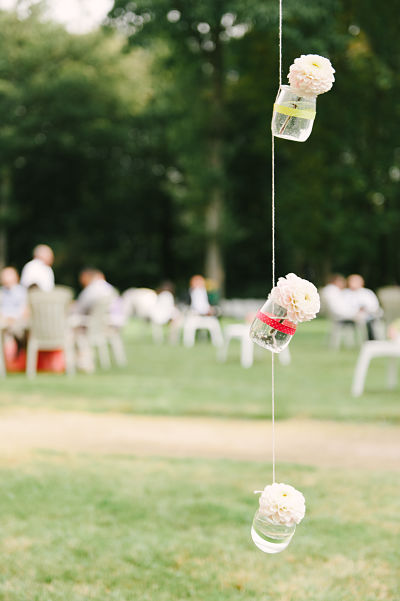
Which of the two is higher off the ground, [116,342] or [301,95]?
[301,95]

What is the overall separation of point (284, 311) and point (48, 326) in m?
8.66

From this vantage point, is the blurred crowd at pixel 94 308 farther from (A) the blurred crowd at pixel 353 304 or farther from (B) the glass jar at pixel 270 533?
(B) the glass jar at pixel 270 533

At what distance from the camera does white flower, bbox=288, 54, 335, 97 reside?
285 cm

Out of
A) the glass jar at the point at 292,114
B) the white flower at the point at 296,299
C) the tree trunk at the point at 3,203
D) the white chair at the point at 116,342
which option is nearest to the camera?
the white flower at the point at 296,299

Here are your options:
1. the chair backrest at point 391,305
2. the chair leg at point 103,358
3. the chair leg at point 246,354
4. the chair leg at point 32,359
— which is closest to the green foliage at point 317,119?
the chair backrest at point 391,305

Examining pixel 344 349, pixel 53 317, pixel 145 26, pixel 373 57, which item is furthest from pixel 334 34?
pixel 53 317

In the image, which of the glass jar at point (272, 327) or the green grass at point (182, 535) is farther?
the green grass at point (182, 535)

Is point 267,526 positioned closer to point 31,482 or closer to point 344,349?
point 31,482

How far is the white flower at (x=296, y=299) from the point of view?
278 cm

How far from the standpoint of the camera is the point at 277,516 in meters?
2.82

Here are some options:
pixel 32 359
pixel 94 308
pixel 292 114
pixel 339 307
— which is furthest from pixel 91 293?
pixel 292 114

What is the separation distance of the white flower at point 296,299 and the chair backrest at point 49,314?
8.40m

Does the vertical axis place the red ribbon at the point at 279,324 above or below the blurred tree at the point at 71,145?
below

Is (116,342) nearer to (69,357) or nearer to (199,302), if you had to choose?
(69,357)
